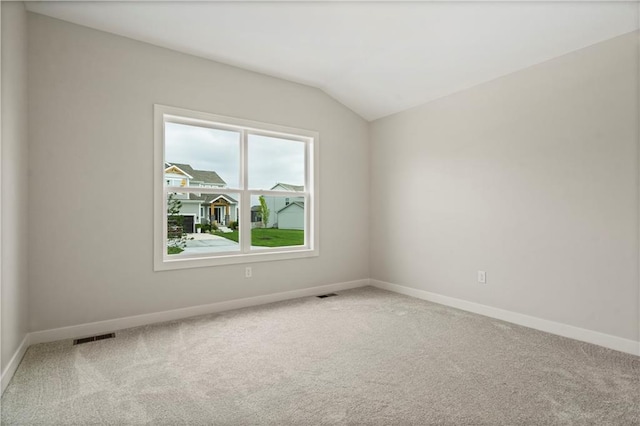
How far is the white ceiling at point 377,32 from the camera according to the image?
273cm

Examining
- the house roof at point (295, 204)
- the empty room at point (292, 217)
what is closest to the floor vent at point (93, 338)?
the empty room at point (292, 217)

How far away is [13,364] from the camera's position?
229 centimetres

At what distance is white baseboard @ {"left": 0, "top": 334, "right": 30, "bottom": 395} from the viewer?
206 cm

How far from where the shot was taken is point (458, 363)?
246cm

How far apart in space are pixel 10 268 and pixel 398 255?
13.0 feet

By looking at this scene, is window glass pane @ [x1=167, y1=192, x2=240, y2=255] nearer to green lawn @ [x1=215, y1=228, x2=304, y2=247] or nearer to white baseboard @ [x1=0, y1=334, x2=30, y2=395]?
green lawn @ [x1=215, y1=228, x2=304, y2=247]

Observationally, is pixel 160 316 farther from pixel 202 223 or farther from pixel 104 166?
pixel 104 166

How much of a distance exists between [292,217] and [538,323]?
2.94 metres

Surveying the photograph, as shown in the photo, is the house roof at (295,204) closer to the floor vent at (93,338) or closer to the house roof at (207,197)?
the house roof at (207,197)

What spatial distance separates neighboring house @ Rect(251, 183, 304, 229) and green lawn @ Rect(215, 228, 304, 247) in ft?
0.21

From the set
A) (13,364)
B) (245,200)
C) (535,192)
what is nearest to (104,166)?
(245,200)

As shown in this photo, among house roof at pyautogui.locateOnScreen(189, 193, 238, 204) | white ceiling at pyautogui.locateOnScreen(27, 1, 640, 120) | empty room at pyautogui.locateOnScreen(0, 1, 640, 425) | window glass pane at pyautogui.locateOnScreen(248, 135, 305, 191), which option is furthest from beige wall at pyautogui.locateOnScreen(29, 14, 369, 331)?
house roof at pyautogui.locateOnScreen(189, 193, 238, 204)

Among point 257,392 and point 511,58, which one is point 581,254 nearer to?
point 511,58

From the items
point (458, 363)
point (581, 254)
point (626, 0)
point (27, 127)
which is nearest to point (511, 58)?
point (626, 0)
